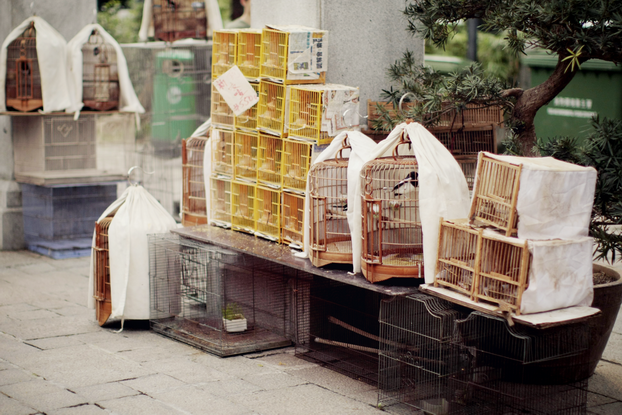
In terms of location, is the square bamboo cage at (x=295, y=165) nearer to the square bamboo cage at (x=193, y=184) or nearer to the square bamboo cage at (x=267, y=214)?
the square bamboo cage at (x=267, y=214)

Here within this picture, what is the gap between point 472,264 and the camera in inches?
185

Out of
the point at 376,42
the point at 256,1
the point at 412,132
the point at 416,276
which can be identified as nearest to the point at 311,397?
the point at 416,276

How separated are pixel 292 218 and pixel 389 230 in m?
1.02

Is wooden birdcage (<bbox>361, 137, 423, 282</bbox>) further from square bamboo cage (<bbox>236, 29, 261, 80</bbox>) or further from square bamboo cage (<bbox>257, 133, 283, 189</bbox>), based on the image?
square bamboo cage (<bbox>236, 29, 261, 80</bbox>)

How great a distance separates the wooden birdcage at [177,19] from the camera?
10.0 meters

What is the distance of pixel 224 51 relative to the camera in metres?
6.75

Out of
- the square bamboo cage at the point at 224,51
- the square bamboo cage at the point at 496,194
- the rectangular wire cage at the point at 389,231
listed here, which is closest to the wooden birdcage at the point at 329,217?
the rectangular wire cage at the point at 389,231

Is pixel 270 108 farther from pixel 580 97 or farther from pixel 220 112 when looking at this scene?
pixel 580 97

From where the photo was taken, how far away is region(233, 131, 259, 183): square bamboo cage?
6.59 metres

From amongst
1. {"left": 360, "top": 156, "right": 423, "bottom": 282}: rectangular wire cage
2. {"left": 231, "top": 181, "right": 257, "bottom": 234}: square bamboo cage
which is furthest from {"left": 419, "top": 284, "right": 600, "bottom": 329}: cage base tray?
{"left": 231, "top": 181, "right": 257, "bottom": 234}: square bamboo cage

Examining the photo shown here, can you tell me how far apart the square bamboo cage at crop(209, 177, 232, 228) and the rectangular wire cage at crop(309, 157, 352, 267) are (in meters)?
1.20

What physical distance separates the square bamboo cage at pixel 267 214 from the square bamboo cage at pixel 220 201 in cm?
45

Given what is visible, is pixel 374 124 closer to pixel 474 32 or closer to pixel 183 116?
pixel 183 116

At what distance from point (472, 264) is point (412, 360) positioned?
96 centimetres
